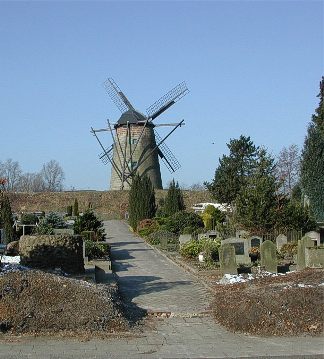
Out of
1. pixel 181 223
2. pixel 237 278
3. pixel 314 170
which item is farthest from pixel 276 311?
pixel 314 170

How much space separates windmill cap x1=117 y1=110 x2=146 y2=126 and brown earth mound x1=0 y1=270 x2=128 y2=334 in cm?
5002

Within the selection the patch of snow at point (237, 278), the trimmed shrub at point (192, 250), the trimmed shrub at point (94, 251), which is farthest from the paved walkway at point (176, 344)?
the trimmed shrub at point (192, 250)

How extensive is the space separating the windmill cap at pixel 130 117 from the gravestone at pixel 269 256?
44.2 meters

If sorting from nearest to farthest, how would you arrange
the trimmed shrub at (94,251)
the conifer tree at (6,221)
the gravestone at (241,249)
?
1. the gravestone at (241,249)
2. the trimmed shrub at (94,251)
3. the conifer tree at (6,221)

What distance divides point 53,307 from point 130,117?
169 ft

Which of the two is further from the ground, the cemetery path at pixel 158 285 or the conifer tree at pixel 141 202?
the conifer tree at pixel 141 202

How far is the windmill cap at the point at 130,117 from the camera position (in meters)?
60.3

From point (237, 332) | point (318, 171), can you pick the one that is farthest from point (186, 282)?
point (318, 171)

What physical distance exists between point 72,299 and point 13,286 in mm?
1083

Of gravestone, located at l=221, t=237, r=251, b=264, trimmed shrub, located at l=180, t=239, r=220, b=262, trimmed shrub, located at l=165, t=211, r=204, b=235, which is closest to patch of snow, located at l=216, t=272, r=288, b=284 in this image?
gravestone, located at l=221, t=237, r=251, b=264

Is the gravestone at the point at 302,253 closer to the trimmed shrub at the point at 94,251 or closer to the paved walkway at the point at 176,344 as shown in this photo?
the paved walkway at the point at 176,344

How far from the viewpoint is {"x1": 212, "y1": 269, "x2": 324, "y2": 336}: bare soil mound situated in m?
9.95

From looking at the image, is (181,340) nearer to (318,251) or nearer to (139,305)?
(139,305)

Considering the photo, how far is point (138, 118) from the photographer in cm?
6066
